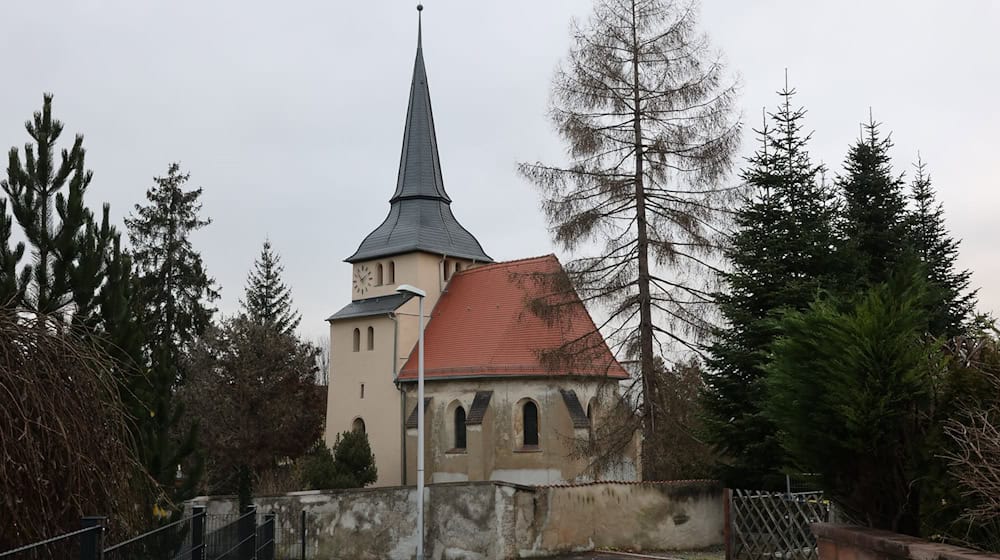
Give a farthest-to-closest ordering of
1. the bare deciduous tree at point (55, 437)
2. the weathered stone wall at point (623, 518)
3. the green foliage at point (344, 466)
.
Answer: the green foliage at point (344, 466)
the weathered stone wall at point (623, 518)
the bare deciduous tree at point (55, 437)

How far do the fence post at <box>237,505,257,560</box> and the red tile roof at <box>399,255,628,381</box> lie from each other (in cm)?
1591

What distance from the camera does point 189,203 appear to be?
4388 cm

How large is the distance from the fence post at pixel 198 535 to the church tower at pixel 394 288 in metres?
22.8

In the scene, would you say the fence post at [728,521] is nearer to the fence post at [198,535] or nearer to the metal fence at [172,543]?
the metal fence at [172,543]

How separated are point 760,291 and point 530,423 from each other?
559 inches

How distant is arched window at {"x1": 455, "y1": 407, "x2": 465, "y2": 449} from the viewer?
1255 inches

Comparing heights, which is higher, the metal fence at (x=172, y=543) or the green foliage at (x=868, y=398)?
the green foliage at (x=868, y=398)

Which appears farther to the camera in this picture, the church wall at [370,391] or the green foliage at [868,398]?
the church wall at [370,391]

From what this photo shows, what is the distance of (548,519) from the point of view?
58.5 ft

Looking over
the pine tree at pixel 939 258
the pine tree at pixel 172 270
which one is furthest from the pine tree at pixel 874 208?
the pine tree at pixel 172 270

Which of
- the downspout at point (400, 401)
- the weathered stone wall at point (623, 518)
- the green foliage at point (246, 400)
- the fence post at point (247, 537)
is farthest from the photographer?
the green foliage at point (246, 400)

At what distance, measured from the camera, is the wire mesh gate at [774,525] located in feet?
45.5

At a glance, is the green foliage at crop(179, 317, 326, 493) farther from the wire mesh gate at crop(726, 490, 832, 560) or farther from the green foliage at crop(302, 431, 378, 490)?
the wire mesh gate at crop(726, 490, 832, 560)

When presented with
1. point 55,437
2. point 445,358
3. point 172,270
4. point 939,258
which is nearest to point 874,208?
point 939,258
